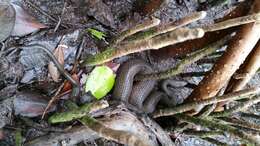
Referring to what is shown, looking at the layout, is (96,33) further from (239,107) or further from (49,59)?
(239,107)

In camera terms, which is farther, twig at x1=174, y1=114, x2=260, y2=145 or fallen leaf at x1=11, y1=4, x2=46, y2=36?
fallen leaf at x1=11, y1=4, x2=46, y2=36

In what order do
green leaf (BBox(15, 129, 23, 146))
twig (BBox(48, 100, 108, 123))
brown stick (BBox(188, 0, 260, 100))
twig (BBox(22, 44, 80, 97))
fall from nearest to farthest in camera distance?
twig (BBox(48, 100, 108, 123)) → brown stick (BBox(188, 0, 260, 100)) → green leaf (BBox(15, 129, 23, 146)) → twig (BBox(22, 44, 80, 97))

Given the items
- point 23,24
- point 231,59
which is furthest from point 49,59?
point 231,59

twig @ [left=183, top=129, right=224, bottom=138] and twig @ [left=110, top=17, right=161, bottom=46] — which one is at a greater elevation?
twig @ [left=110, top=17, right=161, bottom=46]

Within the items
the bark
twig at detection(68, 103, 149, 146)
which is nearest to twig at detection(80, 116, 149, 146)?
twig at detection(68, 103, 149, 146)

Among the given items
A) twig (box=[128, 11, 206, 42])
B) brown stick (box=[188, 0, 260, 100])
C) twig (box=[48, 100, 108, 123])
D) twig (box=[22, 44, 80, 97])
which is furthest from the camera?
twig (box=[22, 44, 80, 97])

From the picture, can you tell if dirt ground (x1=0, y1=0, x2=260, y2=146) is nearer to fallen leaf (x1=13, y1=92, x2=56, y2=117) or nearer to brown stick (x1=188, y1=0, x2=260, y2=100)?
fallen leaf (x1=13, y1=92, x2=56, y2=117)

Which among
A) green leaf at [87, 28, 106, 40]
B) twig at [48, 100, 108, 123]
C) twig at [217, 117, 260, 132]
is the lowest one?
twig at [48, 100, 108, 123]
